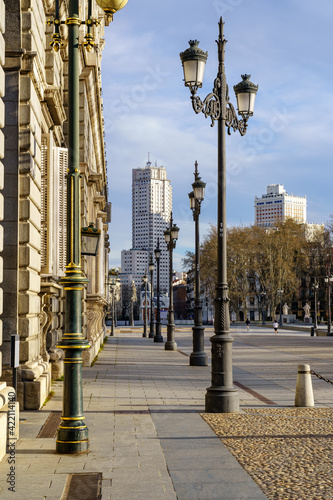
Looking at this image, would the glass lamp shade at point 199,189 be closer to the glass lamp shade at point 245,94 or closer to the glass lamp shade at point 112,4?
the glass lamp shade at point 245,94

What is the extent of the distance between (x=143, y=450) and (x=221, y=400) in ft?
12.2

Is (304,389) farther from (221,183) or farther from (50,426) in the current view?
(50,426)

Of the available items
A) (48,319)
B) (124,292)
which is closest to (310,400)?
(48,319)

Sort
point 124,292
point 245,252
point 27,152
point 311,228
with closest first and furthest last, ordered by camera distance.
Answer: point 27,152 < point 245,252 < point 311,228 < point 124,292

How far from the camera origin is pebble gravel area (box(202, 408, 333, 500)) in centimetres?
707

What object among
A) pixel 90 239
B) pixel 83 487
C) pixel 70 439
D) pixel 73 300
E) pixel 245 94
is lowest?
pixel 83 487

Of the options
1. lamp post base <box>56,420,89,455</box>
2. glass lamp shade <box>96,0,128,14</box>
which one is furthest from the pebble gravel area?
glass lamp shade <box>96,0,128,14</box>

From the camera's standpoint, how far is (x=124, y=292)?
189125 millimetres

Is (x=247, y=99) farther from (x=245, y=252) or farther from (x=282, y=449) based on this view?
(x=245, y=252)

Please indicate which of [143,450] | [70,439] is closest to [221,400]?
[143,450]

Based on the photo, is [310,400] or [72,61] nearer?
[72,61]

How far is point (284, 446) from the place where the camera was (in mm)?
9195

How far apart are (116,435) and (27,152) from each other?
5016mm

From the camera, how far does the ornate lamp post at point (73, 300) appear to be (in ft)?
28.0
